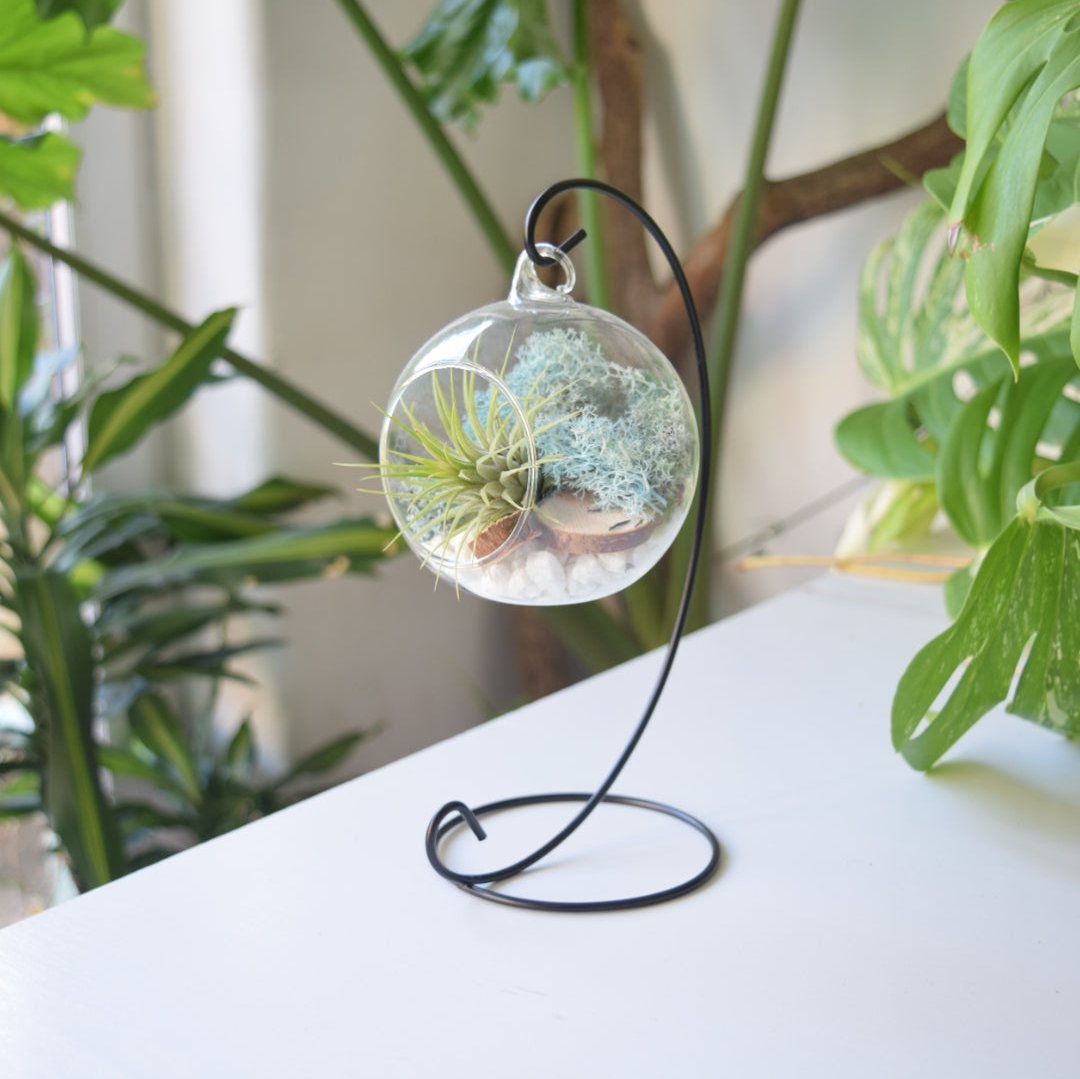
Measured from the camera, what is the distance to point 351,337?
1.58 m

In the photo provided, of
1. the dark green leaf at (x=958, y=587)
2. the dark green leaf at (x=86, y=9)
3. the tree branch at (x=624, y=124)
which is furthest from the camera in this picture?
the tree branch at (x=624, y=124)

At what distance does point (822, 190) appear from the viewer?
4.55 feet

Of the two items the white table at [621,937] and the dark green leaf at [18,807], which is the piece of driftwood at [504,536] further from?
the dark green leaf at [18,807]

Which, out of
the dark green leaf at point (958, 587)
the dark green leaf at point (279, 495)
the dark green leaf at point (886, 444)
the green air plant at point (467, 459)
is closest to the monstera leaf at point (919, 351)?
the dark green leaf at point (886, 444)

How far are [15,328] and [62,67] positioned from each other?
0.32m

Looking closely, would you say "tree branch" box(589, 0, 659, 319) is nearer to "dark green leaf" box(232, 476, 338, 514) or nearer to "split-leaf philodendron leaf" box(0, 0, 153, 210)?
"dark green leaf" box(232, 476, 338, 514)

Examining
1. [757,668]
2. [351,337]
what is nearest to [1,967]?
[757,668]

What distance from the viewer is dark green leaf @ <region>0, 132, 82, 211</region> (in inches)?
38.4

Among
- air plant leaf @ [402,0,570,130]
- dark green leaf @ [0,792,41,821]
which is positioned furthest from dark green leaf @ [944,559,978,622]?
dark green leaf @ [0,792,41,821]

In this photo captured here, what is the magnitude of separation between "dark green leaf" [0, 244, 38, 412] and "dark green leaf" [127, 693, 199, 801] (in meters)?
0.36

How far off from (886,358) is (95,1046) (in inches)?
34.6

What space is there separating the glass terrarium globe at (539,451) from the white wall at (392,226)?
1.01 m

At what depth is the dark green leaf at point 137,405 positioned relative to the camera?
1.15 m

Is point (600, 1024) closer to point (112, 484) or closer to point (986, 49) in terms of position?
point (986, 49)
